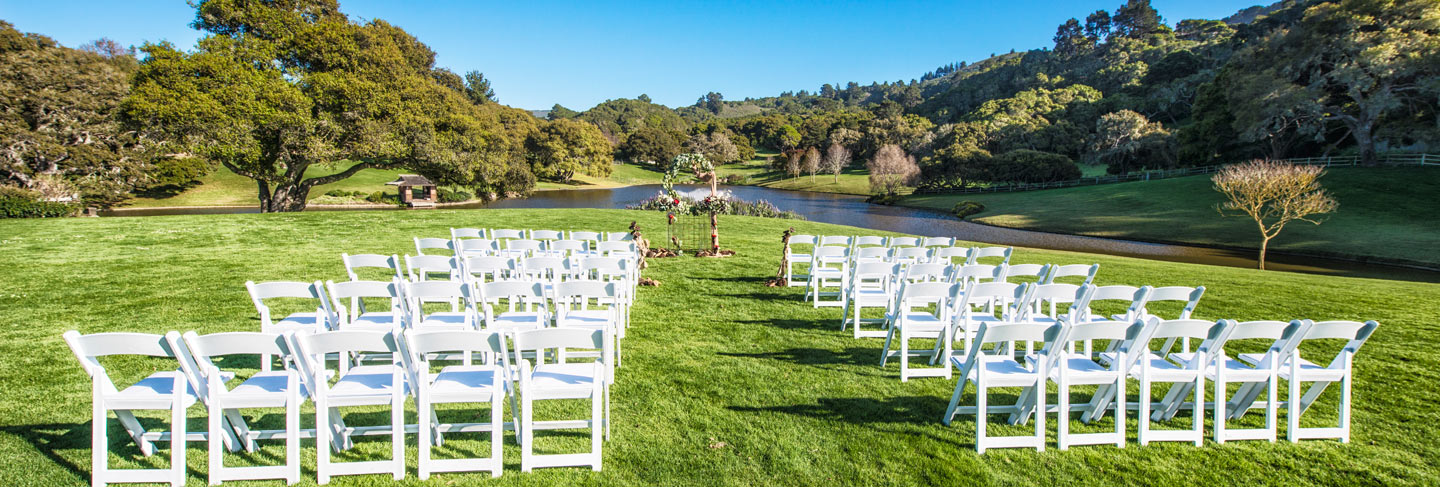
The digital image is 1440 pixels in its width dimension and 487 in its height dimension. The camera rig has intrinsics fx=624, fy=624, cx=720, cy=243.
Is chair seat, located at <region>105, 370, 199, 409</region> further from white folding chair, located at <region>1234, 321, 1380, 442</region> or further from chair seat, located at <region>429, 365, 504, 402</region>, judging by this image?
white folding chair, located at <region>1234, 321, 1380, 442</region>

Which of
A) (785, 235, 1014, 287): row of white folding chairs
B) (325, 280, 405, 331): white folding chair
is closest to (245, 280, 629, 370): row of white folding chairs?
(325, 280, 405, 331): white folding chair

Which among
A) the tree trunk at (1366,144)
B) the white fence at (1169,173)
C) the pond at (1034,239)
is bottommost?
the pond at (1034,239)

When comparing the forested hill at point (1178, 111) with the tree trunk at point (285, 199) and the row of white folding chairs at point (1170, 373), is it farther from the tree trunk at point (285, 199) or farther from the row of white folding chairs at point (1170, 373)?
the tree trunk at point (285, 199)

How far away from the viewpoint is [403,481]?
3500 mm

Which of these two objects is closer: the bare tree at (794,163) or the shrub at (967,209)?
the shrub at (967,209)

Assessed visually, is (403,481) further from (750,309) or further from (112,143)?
(112,143)

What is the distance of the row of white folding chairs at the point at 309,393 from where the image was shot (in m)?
3.26

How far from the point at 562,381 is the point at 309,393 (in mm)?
1447

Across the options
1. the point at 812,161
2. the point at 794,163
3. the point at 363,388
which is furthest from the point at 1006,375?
the point at 794,163

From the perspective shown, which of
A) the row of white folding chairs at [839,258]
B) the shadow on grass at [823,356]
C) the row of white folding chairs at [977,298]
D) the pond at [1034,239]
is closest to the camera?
the row of white folding chairs at [977,298]

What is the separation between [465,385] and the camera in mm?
3730

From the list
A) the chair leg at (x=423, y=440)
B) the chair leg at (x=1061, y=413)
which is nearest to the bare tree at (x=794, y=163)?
the chair leg at (x=1061, y=413)

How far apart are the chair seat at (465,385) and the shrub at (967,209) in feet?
136

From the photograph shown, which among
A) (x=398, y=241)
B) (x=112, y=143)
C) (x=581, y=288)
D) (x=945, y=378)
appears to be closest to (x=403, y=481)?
(x=581, y=288)
